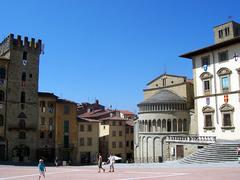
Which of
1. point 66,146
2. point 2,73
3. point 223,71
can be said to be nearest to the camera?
point 223,71

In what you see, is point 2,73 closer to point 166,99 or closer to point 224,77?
point 166,99

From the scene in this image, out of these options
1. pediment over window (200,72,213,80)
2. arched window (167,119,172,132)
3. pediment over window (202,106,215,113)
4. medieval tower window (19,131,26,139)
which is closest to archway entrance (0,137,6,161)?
medieval tower window (19,131,26,139)

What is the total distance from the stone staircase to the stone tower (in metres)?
31.8

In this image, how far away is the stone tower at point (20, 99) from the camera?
193 feet

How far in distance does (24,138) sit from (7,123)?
4004 millimetres

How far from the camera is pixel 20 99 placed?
6062 centimetres

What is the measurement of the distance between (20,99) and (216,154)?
36.2 m

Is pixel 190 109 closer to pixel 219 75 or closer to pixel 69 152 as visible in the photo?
pixel 219 75

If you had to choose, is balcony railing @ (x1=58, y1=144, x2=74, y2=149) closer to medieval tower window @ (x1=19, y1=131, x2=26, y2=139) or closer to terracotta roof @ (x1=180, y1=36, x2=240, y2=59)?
medieval tower window @ (x1=19, y1=131, x2=26, y2=139)

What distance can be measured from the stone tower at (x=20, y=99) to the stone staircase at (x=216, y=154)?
31827mm

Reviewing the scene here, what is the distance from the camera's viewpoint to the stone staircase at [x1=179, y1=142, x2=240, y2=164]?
36.3 m

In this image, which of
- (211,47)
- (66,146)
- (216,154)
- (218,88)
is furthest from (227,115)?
(66,146)

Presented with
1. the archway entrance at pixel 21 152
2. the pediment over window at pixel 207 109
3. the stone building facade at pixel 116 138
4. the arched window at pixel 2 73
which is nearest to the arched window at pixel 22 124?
the archway entrance at pixel 21 152

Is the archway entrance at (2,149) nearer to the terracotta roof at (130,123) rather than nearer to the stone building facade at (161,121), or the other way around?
the stone building facade at (161,121)
